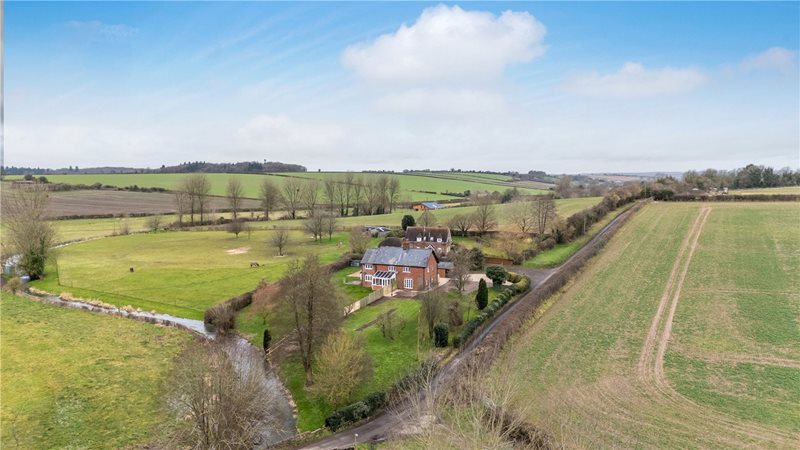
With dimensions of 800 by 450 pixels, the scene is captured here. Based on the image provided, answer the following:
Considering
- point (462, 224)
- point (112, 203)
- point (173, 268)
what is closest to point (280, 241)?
point (173, 268)

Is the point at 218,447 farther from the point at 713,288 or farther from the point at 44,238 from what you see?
the point at 44,238

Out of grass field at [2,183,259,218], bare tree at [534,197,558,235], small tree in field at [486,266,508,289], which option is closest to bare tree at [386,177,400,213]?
grass field at [2,183,259,218]

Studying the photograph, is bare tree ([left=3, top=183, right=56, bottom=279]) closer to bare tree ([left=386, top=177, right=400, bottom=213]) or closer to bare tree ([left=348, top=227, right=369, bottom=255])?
bare tree ([left=348, top=227, right=369, bottom=255])

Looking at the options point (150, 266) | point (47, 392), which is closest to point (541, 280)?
point (47, 392)

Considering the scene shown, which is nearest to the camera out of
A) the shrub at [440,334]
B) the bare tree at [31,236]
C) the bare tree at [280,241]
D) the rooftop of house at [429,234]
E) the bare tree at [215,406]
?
the bare tree at [215,406]

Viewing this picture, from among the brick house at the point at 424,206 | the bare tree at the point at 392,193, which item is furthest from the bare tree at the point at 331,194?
the brick house at the point at 424,206

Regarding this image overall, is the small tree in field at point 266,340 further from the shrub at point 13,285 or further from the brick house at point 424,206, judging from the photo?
the brick house at point 424,206
